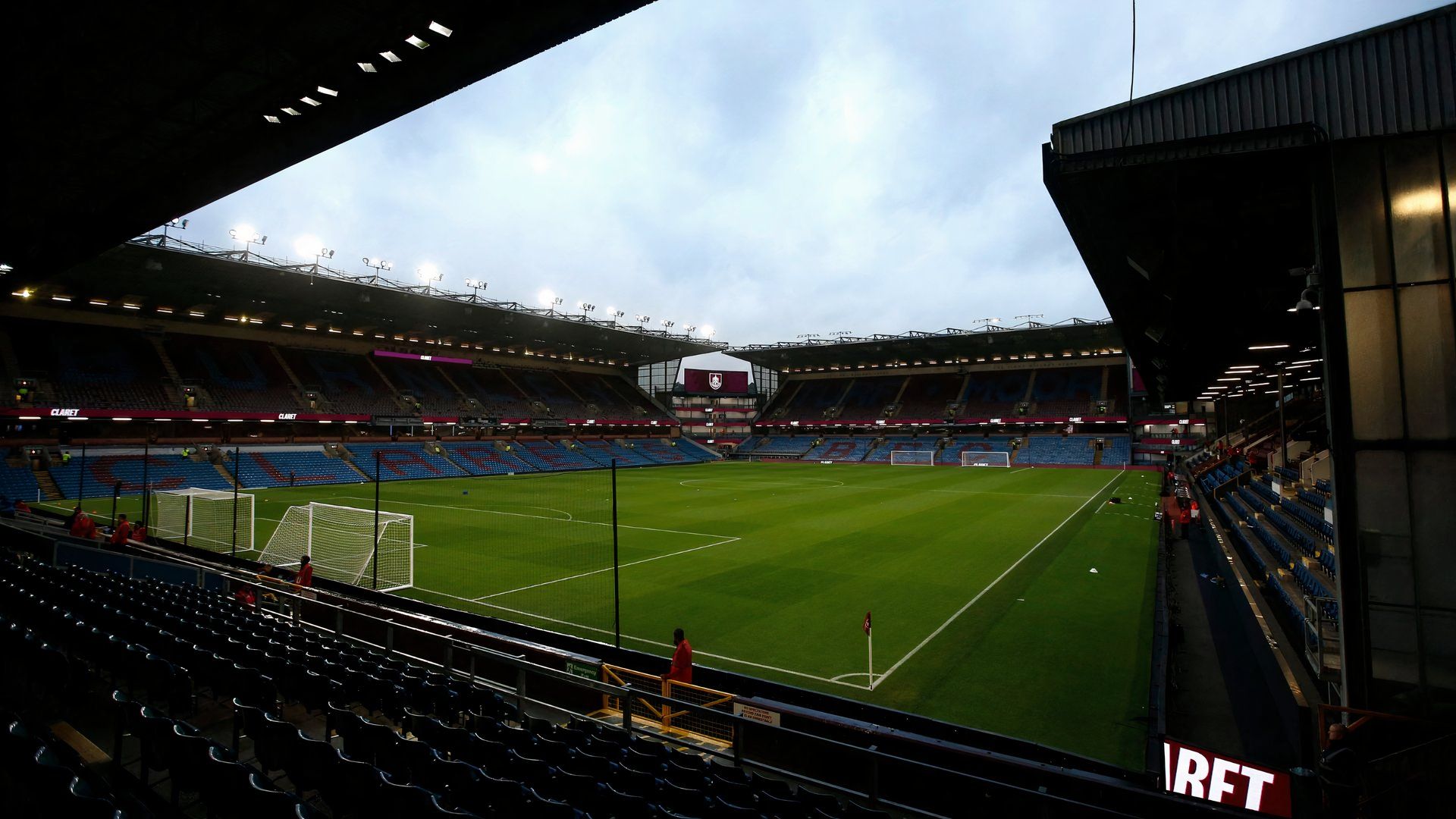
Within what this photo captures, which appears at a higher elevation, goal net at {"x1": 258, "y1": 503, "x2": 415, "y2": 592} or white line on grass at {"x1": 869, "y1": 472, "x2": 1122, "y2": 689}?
goal net at {"x1": 258, "y1": 503, "x2": 415, "y2": 592}

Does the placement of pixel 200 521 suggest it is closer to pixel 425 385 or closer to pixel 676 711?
pixel 676 711

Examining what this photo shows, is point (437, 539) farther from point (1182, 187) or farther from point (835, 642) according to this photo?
point (1182, 187)

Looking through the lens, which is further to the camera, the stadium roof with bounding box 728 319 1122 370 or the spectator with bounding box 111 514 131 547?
the stadium roof with bounding box 728 319 1122 370

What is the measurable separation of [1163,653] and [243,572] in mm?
15483

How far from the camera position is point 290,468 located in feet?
134

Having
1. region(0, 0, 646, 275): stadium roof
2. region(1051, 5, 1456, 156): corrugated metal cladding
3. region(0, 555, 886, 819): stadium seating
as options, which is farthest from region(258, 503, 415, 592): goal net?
region(1051, 5, 1456, 156): corrugated metal cladding

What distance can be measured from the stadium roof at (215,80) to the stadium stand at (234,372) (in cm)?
3788

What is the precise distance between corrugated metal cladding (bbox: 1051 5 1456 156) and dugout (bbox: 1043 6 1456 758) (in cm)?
1

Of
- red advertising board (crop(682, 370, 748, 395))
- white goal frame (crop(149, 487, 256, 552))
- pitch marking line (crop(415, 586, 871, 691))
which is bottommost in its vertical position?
pitch marking line (crop(415, 586, 871, 691))

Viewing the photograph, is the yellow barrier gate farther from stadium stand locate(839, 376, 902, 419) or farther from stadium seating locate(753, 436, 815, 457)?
stadium stand locate(839, 376, 902, 419)

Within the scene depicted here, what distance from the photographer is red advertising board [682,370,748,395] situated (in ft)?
271

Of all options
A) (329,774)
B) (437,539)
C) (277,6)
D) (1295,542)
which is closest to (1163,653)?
(1295,542)

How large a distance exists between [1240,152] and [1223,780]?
6.05 metres

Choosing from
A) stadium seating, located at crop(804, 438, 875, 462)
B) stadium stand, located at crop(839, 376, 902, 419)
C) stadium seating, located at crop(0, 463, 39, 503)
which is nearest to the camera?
stadium seating, located at crop(0, 463, 39, 503)
